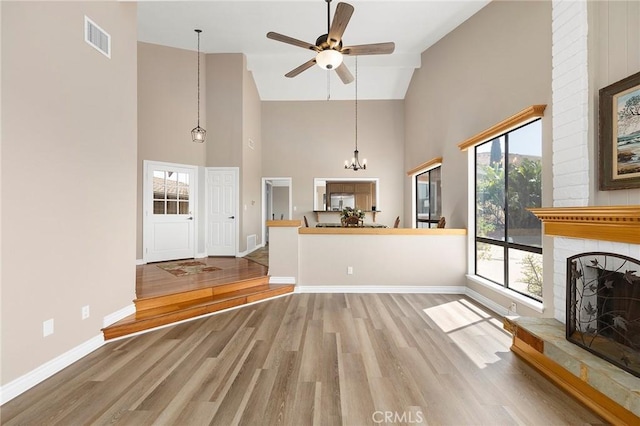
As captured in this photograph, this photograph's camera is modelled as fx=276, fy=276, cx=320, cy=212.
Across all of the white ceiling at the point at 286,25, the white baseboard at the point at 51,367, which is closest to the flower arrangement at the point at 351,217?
the white ceiling at the point at 286,25

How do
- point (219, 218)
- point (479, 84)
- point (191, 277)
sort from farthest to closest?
1. point (219, 218)
2. point (191, 277)
3. point (479, 84)

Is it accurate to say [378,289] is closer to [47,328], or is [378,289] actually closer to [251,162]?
[47,328]

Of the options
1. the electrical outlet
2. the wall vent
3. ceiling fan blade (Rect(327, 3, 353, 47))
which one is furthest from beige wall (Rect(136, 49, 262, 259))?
ceiling fan blade (Rect(327, 3, 353, 47))

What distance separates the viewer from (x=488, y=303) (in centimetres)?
367

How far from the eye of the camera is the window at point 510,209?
3.05 m

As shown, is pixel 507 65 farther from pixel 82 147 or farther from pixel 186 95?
pixel 186 95

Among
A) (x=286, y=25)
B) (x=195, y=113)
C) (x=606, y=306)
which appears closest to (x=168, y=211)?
(x=195, y=113)

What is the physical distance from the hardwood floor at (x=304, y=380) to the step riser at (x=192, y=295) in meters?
0.42

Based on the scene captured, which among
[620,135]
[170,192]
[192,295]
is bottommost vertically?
[192,295]

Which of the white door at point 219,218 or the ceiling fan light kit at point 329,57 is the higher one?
the ceiling fan light kit at point 329,57

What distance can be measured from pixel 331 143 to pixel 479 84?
458cm

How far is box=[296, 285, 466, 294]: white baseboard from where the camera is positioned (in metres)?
4.31

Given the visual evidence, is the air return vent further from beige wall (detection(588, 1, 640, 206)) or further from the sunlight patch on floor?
the sunlight patch on floor

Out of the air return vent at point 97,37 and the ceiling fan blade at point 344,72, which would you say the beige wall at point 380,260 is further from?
the air return vent at point 97,37
